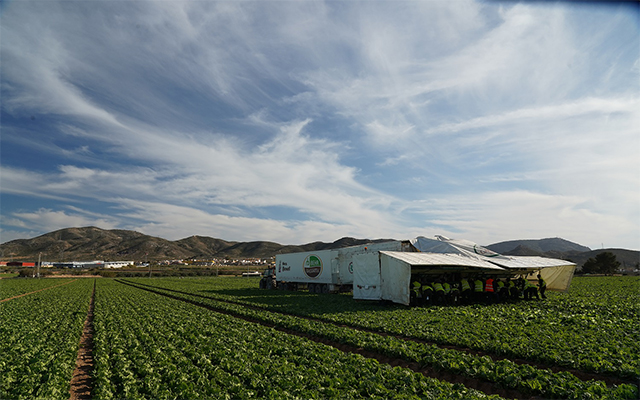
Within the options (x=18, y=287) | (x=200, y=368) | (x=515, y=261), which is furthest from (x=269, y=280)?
(x=18, y=287)

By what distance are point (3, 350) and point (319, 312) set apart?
14.8 metres

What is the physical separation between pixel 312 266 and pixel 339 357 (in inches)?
1046

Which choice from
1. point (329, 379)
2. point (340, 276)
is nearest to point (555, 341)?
point (329, 379)

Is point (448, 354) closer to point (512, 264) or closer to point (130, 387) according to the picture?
point (130, 387)

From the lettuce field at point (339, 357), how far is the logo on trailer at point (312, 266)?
16.5m

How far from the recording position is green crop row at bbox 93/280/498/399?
840 cm

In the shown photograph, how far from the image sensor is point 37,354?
489 inches

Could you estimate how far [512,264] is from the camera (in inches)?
1110

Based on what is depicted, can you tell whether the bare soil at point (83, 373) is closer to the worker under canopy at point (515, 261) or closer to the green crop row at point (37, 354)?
the green crop row at point (37, 354)

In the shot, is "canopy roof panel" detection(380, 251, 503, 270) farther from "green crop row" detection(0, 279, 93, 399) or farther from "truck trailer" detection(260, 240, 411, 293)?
"green crop row" detection(0, 279, 93, 399)

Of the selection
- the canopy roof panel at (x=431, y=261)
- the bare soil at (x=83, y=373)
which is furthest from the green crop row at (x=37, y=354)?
the canopy roof panel at (x=431, y=261)

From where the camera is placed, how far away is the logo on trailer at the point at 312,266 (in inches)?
1448

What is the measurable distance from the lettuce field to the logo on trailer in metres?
16.5

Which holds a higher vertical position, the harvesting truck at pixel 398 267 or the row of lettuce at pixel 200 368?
the harvesting truck at pixel 398 267
